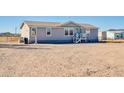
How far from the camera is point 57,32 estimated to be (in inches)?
1148

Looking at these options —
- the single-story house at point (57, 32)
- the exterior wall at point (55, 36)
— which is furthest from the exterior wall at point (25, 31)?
the exterior wall at point (55, 36)

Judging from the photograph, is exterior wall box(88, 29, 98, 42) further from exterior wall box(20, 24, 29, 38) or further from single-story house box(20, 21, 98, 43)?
exterior wall box(20, 24, 29, 38)

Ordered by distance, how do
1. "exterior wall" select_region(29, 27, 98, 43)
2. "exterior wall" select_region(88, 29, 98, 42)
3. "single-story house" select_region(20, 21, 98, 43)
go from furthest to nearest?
"exterior wall" select_region(88, 29, 98, 42), "exterior wall" select_region(29, 27, 98, 43), "single-story house" select_region(20, 21, 98, 43)

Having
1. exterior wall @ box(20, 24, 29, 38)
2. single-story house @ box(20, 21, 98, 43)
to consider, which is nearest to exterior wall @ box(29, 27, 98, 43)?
single-story house @ box(20, 21, 98, 43)

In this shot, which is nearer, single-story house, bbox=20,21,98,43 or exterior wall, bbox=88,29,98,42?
single-story house, bbox=20,21,98,43

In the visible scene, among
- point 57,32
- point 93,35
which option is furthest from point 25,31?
point 93,35

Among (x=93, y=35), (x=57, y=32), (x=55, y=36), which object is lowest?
(x=55, y=36)

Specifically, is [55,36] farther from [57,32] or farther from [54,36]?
[57,32]

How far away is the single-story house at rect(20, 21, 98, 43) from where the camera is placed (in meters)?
27.4
